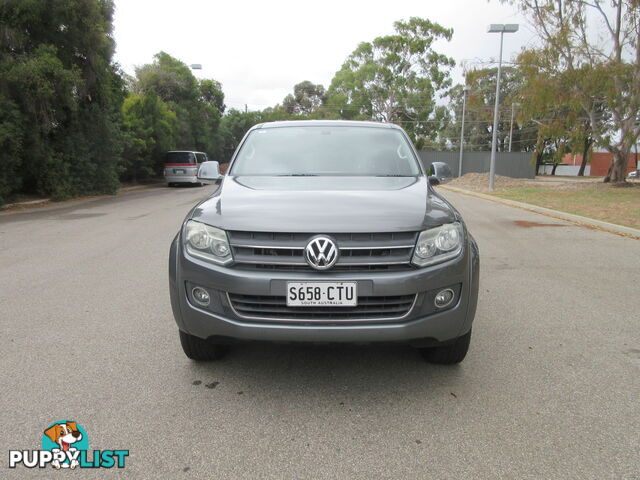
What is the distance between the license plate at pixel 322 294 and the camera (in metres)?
2.61

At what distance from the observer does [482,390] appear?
2936mm

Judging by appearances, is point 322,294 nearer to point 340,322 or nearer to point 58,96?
point 340,322

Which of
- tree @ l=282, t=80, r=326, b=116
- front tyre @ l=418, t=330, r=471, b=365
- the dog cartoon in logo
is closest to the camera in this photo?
the dog cartoon in logo

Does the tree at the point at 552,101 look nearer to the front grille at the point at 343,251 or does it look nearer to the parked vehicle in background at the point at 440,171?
the parked vehicle in background at the point at 440,171

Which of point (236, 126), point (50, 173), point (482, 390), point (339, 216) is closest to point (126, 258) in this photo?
point (339, 216)

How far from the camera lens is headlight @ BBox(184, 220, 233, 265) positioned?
9.05 feet

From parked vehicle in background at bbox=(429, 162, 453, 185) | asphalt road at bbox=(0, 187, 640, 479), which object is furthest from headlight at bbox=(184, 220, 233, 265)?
parked vehicle in background at bbox=(429, 162, 453, 185)

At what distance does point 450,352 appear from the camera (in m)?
3.12

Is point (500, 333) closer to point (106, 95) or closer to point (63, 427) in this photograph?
point (63, 427)

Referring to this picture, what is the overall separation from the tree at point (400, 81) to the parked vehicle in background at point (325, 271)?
44.6 metres

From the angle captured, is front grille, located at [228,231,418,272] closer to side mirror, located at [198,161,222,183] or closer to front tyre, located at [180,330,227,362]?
front tyre, located at [180,330,227,362]

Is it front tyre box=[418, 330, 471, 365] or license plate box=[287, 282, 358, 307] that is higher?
license plate box=[287, 282, 358, 307]

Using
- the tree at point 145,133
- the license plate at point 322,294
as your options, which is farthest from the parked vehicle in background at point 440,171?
the tree at point 145,133

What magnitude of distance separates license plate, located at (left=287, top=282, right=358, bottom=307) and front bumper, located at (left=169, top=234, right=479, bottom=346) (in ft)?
0.11
